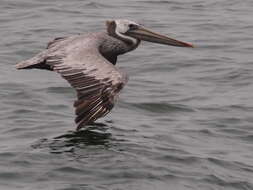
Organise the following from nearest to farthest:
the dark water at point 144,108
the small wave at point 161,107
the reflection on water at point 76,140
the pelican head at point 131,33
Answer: the dark water at point 144,108 → the reflection on water at point 76,140 → the pelican head at point 131,33 → the small wave at point 161,107

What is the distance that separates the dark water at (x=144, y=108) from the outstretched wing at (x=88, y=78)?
596 millimetres

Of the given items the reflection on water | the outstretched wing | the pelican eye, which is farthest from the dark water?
the pelican eye

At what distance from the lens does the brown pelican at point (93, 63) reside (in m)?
10.6

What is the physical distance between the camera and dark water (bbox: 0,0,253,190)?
33.4 ft

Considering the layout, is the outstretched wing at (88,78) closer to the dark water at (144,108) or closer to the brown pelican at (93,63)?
the brown pelican at (93,63)

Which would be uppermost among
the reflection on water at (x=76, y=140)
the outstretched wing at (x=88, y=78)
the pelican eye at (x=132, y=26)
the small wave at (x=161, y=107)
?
the pelican eye at (x=132, y=26)

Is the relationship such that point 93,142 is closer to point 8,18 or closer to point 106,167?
point 106,167

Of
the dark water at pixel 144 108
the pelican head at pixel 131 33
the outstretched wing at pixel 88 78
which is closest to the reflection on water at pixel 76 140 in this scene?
the dark water at pixel 144 108

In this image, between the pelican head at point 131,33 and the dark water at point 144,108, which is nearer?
the dark water at point 144,108

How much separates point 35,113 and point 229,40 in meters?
6.79

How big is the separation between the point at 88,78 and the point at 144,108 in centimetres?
289

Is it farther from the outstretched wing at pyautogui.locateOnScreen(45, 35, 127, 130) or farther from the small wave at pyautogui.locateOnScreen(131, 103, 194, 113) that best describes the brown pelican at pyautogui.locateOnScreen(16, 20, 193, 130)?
the small wave at pyautogui.locateOnScreen(131, 103, 194, 113)

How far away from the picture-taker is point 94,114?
10484mm

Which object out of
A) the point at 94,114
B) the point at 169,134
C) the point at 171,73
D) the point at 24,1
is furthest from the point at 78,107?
the point at 24,1
